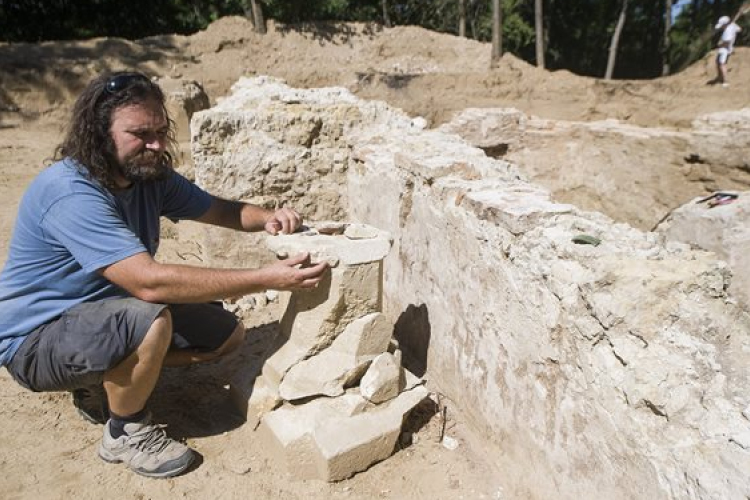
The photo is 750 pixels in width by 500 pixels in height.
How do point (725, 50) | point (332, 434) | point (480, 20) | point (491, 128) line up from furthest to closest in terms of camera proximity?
point (480, 20) → point (725, 50) → point (491, 128) → point (332, 434)

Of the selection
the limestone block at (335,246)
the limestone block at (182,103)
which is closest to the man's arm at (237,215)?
the limestone block at (335,246)

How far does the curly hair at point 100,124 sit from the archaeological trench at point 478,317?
744 millimetres

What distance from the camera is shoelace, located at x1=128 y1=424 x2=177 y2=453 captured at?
2.17 meters

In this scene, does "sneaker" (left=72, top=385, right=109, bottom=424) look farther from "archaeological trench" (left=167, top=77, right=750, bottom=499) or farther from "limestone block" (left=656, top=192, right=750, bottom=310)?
"limestone block" (left=656, top=192, right=750, bottom=310)

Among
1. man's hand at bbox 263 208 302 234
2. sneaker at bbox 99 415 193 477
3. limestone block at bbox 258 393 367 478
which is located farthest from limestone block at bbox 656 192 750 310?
sneaker at bbox 99 415 193 477

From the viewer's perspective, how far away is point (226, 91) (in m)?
11.7

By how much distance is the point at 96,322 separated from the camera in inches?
80.2

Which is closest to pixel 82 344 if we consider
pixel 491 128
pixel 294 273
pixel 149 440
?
pixel 149 440

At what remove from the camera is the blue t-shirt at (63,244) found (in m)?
A: 1.96

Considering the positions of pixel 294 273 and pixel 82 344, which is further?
pixel 294 273

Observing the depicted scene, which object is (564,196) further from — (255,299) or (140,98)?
(140,98)

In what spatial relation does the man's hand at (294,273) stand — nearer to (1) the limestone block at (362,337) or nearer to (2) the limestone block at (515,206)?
(1) the limestone block at (362,337)

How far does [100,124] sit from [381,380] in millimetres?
1588

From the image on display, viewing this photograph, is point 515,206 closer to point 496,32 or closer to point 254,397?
point 254,397
